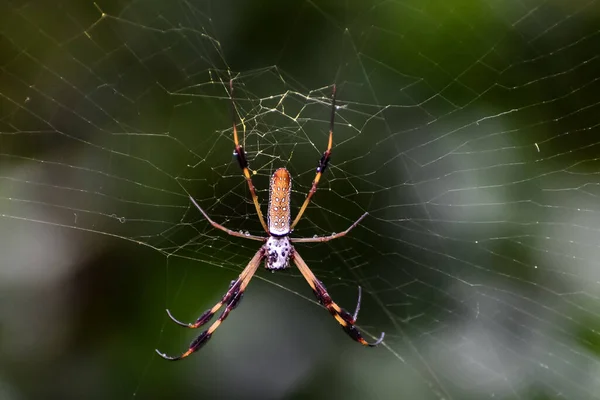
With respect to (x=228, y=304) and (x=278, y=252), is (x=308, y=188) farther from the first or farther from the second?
(x=228, y=304)

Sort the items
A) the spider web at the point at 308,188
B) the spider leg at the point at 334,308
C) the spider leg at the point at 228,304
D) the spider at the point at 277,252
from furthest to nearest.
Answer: the spider leg at the point at 334,308
the spider leg at the point at 228,304
the spider at the point at 277,252
the spider web at the point at 308,188

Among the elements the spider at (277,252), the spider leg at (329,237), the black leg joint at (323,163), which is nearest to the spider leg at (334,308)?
the spider at (277,252)

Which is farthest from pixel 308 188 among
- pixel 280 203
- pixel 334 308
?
pixel 334 308

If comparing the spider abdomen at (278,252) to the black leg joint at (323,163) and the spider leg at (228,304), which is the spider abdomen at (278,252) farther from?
the black leg joint at (323,163)

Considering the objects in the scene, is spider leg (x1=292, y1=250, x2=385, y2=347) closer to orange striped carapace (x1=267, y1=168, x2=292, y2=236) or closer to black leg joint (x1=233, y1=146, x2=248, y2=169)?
orange striped carapace (x1=267, y1=168, x2=292, y2=236)

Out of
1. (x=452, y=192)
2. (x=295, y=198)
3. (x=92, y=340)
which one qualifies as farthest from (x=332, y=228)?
(x=92, y=340)

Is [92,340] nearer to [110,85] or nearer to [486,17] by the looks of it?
[110,85]
